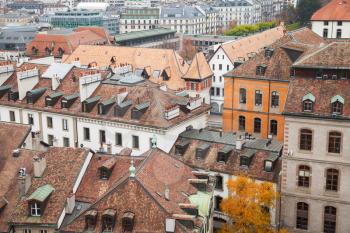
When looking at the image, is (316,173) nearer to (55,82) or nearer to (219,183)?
(219,183)

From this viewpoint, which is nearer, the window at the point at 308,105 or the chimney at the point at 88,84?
the window at the point at 308,105

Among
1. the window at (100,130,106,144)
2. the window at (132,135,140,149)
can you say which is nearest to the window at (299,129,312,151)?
the window at (132,135,140,149)

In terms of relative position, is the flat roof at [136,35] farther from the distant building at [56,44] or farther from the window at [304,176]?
the window at [304,176]

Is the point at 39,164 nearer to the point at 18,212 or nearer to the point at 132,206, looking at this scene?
the point at 18,212

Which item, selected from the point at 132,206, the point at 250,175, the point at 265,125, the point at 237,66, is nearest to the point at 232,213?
the point at 250,175

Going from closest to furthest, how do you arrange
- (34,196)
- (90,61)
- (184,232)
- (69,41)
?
(184,232)
(34,196)
(90,61)
(69,41)

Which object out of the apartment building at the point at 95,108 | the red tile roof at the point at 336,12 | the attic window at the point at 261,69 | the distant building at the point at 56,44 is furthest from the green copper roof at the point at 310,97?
the distant building at the point at 56,44
